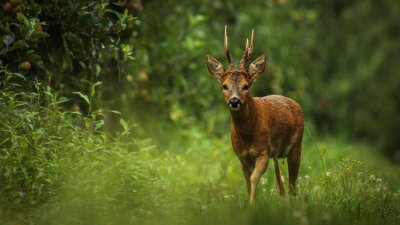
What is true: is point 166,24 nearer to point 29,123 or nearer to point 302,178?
point 302,178

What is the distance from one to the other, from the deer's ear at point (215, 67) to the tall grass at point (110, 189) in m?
1.04

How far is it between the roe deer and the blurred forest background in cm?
29

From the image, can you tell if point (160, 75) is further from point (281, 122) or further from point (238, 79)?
point (238, 79)

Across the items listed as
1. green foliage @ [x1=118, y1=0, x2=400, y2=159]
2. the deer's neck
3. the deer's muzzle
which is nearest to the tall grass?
the deer's neck

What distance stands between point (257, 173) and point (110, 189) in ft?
3.89

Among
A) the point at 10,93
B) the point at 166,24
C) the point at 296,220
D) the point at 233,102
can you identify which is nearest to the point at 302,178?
the point at 233,102

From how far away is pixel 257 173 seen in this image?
25.2ft

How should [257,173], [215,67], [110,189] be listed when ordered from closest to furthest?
1. [110,189]
2. [257,173]
3. [215,67]

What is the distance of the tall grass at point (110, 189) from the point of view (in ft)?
22.7

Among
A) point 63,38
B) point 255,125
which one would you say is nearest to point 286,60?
point 63,38

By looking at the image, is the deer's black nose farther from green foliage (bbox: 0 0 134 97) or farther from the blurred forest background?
green foliage (bbox: 0 0 134 97)

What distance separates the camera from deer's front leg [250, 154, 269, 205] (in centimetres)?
760

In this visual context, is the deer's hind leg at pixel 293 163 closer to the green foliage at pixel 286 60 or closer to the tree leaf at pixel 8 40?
the tree leaf at pixel 8 40

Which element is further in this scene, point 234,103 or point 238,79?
point 238,79
